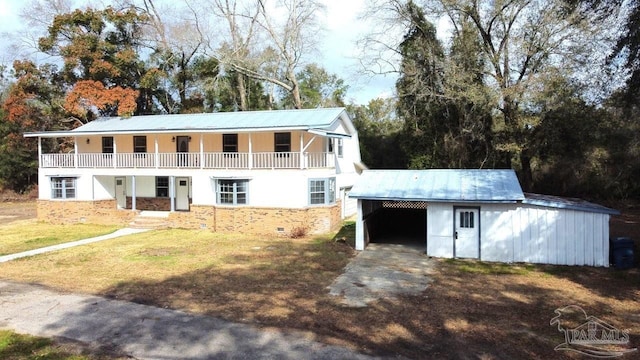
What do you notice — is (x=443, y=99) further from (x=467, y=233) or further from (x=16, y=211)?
(x=16, y=211)

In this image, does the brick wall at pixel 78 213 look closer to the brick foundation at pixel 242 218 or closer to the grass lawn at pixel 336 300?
the brick foundation at pixel 242 218

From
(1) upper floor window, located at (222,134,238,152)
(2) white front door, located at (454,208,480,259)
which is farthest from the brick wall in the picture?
→ (2) white front door, located at (454,208,480,259)

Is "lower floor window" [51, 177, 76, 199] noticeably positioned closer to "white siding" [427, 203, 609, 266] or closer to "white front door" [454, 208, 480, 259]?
"white siding" [427, 203, 609, 266]

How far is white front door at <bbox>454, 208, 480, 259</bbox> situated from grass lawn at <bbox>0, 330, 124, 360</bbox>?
11321 mm

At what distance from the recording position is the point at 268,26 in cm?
3616

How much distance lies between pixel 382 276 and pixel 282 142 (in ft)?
36.6

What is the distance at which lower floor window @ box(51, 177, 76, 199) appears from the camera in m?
23.4

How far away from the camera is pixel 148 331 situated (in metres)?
8.11

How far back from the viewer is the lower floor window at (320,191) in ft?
65.2

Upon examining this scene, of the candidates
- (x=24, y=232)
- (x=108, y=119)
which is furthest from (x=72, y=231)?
(x=108, y=119)

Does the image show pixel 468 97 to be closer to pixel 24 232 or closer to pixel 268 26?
pixel 268 26

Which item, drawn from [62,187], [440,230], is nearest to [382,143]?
[440,230]

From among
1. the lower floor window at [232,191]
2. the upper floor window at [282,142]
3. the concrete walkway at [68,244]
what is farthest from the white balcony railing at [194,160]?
the concrete walkway at [68,244]

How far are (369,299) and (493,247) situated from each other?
6.16m
